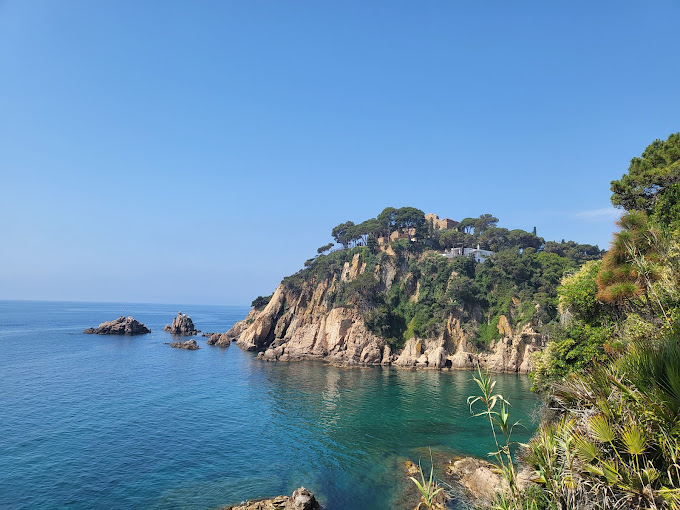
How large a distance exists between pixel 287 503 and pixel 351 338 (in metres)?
49.5

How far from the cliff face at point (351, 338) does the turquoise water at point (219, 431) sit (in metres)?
5.86

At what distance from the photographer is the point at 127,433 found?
30.7 m

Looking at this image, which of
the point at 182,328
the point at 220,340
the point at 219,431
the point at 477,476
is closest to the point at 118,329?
the point at 182,328

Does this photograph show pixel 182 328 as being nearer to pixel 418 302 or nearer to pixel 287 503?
pixel 418 302

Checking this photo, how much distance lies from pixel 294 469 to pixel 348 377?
30.4 metres

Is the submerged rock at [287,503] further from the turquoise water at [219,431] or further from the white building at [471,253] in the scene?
the white building at [471,253]

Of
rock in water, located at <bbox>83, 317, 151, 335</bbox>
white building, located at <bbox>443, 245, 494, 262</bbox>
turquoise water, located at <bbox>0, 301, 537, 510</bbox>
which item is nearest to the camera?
turquoise water, located at <bbox>0, 301, 537, 510</bbox>

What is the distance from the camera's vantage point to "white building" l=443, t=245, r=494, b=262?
83188mm

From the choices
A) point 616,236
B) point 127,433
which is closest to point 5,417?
point 127,433

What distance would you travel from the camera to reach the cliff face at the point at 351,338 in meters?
61.4

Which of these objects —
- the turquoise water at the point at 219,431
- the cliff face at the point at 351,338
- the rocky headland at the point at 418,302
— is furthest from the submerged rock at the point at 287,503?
the cliff face at the point at 351,338

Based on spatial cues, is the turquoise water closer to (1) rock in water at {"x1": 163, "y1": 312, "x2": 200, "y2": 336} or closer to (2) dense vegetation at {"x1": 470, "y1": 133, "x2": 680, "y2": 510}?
(2) dense vegetation at {"x1": 470, "y1": 133, "x2": 680, "y2": 510}

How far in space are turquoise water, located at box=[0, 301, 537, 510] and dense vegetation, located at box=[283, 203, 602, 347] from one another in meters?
13.1

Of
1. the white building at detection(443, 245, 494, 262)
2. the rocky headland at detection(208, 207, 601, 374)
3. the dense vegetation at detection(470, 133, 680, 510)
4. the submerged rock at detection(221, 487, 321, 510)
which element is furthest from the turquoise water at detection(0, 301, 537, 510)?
the white building at detection(443, 245, 494, 262)
